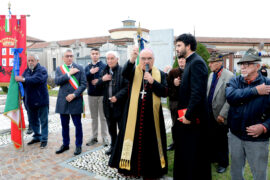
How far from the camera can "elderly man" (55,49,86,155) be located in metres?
4.37

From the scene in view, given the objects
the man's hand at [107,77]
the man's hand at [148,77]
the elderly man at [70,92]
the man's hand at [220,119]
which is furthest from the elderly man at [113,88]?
the man's hand at [220,119]

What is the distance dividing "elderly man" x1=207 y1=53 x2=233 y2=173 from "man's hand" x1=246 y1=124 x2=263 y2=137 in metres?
1.02

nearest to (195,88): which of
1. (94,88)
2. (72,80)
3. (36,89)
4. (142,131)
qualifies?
(142,131)

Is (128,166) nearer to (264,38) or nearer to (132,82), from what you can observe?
(132,82)

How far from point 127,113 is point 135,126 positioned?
25 cm

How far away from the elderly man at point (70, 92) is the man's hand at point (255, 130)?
3.17 meters

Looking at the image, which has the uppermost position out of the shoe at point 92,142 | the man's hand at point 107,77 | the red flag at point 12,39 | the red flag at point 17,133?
the red flag at point 12,39

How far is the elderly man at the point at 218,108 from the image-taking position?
3559 mm

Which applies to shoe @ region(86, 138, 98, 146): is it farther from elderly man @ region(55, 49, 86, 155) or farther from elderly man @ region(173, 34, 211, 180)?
elderly man @ region(173, 34, 211, 180)

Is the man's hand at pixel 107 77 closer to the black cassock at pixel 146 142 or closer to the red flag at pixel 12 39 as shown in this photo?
the black cassock at pixel 146 142

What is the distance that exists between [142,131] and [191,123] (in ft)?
3.16

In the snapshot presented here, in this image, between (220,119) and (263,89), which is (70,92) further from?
(263,89)

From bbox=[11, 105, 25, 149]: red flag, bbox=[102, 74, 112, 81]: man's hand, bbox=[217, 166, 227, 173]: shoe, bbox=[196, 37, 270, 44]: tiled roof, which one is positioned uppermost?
bbox=[196, 37, 270, 44]: tiled roof

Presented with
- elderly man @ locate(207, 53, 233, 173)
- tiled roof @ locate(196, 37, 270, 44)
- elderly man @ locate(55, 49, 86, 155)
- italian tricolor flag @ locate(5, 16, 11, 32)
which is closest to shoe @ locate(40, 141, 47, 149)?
elderly man @ locate(55, 49, 86, 155)
